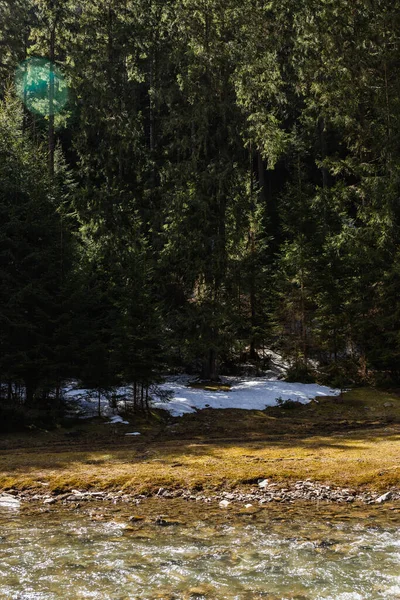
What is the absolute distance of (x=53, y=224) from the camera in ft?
72.1

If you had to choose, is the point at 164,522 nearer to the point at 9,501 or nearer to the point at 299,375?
the point at 9,501

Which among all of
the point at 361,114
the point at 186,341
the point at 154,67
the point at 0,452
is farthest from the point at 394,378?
the point at 154,67

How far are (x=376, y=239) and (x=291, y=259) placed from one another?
4574 millimetres

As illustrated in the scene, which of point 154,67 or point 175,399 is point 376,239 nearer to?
point 175,399

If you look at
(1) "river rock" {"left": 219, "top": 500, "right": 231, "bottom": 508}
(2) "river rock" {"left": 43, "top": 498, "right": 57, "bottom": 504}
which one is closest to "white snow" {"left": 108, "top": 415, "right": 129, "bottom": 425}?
(2) "river rock" {"left": 43, "top": 498, "right": 57, "bottom": 504}

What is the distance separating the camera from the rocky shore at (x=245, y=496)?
37.3ft

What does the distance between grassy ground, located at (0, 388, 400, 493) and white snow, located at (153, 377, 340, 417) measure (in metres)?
0.76

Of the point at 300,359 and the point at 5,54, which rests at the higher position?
the point at 5,54

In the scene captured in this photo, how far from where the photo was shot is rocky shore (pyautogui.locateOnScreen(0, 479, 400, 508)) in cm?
1136

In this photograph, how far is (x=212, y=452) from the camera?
51.4ft

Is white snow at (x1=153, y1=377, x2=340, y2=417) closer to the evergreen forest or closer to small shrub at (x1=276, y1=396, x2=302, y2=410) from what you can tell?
small shrub at (x1=276, y1=396, x2=302, y2=410)

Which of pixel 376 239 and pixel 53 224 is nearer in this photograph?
pixel 53 224

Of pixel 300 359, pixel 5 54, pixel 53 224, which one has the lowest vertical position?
pixel 300 359

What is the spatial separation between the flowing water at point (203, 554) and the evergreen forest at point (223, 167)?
1333cm
